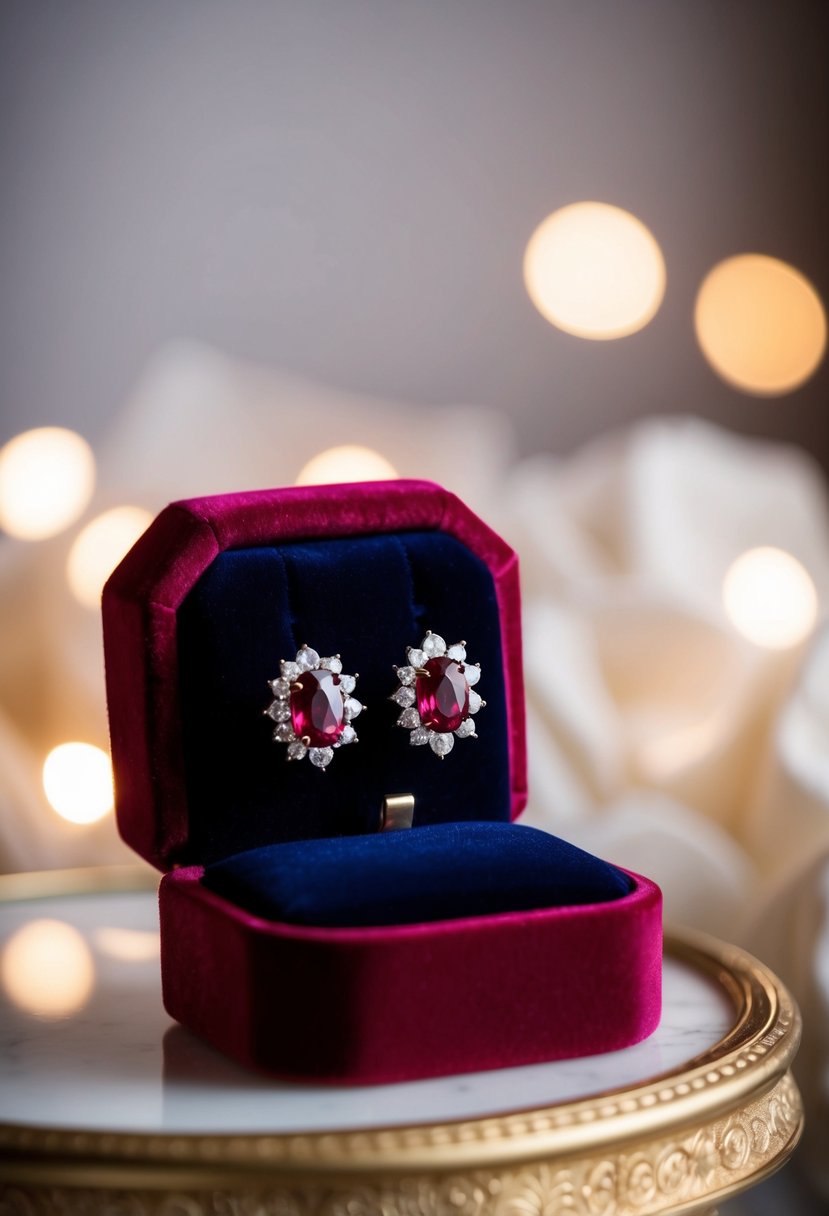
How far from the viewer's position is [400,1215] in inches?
27.7

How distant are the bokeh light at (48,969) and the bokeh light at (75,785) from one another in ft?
1.47

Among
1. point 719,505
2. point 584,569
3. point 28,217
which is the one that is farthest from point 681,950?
point 28,217

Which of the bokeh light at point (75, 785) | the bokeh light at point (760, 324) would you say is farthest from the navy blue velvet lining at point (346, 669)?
the bokeh light at point (760, 324)

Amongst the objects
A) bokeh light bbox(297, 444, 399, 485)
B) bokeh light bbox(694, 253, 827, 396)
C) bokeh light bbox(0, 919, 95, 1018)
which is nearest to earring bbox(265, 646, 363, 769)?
bokeh light bbox(0, 919, 95, 1018)

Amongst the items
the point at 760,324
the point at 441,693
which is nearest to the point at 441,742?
the point at 441,693

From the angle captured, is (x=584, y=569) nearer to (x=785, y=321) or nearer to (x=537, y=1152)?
(x=785, y=321)

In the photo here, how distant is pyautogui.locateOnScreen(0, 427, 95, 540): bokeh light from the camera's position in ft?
5.63

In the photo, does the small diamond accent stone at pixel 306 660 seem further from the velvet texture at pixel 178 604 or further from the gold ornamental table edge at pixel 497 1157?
the gold ornamental table edge at pixel 497 1157

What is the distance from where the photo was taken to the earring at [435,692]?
954mm

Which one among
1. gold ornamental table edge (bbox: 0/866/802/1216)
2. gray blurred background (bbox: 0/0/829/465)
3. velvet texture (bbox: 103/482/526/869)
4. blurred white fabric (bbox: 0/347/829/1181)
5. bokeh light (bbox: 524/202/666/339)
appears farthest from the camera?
bokeh light (bbox: 524/202/666/339)

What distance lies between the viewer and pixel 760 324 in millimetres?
2102

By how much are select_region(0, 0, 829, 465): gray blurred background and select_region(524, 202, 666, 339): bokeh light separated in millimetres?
23

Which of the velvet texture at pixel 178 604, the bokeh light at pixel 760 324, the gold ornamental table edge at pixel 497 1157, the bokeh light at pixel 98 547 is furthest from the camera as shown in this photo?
the bokeh light at pixel 760 324

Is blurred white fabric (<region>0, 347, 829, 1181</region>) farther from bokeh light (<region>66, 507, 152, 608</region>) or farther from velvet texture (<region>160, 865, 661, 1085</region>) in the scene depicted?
velvet texture (<region>160, 865, 661, 1085</region>)
